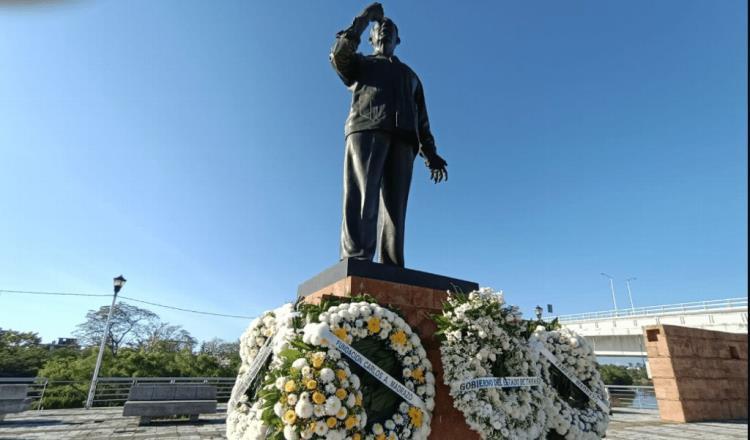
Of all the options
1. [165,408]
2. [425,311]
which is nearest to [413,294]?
[425,311]

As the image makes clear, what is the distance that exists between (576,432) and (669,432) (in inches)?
266

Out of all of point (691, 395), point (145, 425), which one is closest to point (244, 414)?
point (145, 425)

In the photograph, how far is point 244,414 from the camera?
263 cm

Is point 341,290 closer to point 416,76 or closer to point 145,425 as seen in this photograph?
point 416,76

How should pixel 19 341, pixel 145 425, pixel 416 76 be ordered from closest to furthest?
pixel 416 76 → pixel 145 425 → pixel 19 341

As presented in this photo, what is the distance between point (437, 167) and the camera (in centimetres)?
464

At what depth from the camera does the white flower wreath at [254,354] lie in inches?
91.0

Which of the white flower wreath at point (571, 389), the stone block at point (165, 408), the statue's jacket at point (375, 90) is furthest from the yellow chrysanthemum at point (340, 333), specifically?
the stone block at point (165, 408)

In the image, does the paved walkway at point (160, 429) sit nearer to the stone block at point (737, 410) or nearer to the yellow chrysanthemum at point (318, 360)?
the stone block at point (737, 410)

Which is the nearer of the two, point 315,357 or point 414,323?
point 315,357

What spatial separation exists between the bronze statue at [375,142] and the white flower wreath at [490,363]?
1.02 m

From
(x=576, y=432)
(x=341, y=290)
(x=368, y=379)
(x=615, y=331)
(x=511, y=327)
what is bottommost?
(x=576, y=432)

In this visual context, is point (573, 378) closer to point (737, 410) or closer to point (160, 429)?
point (160, 429)

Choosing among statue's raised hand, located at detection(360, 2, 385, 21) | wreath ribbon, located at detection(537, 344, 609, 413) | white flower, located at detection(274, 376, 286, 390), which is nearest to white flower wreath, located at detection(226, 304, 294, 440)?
white flower, located at detection(274, 376, 286, 390)
